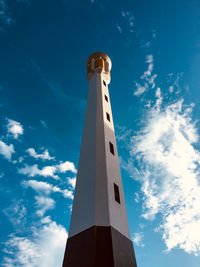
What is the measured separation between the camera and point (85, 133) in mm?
12867

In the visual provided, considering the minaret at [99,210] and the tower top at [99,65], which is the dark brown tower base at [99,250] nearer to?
the minaret at [99,210]

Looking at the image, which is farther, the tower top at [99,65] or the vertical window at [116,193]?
the tower top at [99,65]

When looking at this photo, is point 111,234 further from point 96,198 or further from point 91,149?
point 91,149

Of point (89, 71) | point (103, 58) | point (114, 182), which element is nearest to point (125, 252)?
point (114, 182)

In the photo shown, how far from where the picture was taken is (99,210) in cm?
764

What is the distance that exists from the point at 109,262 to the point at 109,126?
8565mm

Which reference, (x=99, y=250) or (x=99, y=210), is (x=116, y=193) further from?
(x=99, y=250)

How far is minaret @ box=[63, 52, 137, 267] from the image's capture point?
258 inches

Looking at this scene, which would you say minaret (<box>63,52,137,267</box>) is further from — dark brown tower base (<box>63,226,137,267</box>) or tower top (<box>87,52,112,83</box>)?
tower top (<box>87,52,112,83</box>)

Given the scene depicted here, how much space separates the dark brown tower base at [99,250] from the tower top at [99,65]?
17.0m

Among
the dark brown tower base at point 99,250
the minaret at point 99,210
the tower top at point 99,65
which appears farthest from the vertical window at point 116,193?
the tower top at point 99,65

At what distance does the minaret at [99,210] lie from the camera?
6551 mm

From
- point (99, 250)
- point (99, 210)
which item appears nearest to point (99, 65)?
point (99, 210)

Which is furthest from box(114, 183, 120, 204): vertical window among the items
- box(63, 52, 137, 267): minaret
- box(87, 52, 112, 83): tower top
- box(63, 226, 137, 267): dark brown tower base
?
box(87, 52, 112, 83): tower top
